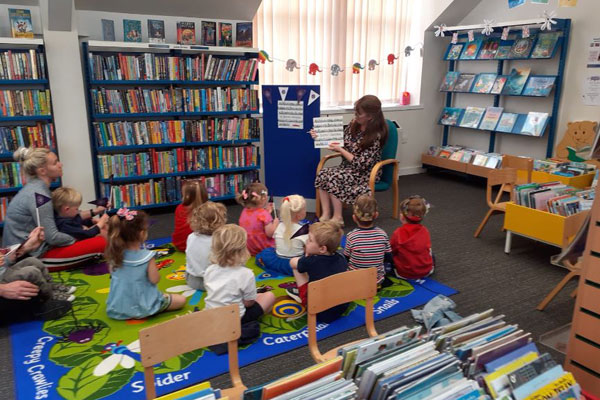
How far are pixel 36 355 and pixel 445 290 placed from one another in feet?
8.87

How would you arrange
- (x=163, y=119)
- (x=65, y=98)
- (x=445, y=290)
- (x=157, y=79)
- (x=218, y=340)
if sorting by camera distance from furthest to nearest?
(x=163, y=119)
(x=157, y=79)
(x=65, y=98)
(x=445, y=290)
(x=218, y=340)

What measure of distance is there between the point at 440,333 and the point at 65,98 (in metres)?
4.44

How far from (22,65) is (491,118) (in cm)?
568

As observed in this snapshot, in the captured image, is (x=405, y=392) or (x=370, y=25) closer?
(x=405, y=392)

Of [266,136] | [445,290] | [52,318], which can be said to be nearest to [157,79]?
[266,136]

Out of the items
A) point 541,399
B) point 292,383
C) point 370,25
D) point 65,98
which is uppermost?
point 370,25

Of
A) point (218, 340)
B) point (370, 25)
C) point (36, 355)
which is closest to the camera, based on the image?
point (218, 340)

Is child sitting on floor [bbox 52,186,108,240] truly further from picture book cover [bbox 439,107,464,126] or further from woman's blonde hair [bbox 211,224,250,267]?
picture book cover [bbox 439,107,464,126]

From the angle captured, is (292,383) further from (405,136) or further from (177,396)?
(405,136)

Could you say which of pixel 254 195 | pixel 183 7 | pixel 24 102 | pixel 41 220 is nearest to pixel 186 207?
pixel 254 195

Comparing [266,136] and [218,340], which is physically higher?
[266,136]

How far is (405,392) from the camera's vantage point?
4.41 feet

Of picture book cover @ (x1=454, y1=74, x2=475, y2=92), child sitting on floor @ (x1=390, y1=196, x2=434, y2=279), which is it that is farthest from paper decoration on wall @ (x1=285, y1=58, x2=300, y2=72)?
child sitting on floor @ (x1=390, y1=196, x2=434, y2=279)

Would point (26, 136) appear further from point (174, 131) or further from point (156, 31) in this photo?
point (156, 31)
